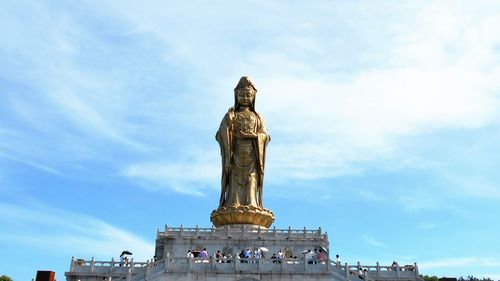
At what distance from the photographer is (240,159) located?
3812 cm

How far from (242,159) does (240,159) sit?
0.44 feet

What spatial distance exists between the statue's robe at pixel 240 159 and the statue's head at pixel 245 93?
1.35m

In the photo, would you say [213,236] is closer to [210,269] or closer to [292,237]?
[292,237]

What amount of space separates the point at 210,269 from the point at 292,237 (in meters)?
8.51

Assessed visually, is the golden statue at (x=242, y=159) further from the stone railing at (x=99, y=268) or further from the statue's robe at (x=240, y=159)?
the stone railing at (x=99, y=268)

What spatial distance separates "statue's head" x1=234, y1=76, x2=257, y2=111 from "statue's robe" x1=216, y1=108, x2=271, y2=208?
1.35 meters

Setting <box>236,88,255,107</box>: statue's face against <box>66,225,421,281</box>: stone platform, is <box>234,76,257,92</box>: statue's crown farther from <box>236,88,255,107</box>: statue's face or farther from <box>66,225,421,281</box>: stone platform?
<box>66,225,421,281</box>: stone platform

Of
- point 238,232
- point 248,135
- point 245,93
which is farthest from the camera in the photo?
point 245,93

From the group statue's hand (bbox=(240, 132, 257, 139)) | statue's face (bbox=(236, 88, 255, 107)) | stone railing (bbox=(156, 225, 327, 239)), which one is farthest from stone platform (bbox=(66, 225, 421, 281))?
statue's face (bbox=(236, 88, 255, 107))

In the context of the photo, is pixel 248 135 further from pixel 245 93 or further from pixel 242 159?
pixel 245 93

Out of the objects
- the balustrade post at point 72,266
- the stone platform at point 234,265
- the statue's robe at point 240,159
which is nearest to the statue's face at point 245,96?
the statue's robe at point 240,159

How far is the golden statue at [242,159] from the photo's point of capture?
1443 inches

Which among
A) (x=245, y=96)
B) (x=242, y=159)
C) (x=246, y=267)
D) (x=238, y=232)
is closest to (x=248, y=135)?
(x=242, y=159)

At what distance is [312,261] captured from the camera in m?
24.8
